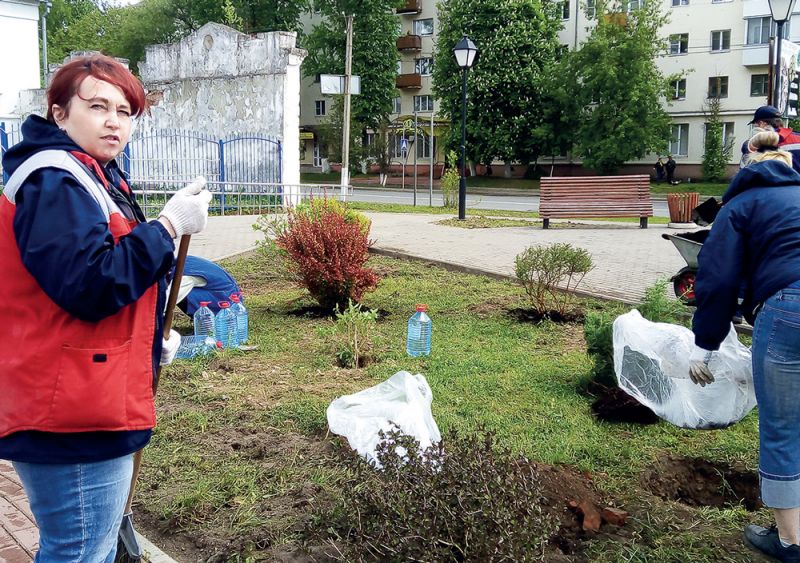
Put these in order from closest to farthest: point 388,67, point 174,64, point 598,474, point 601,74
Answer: point 598,474, point 174,64, point 601,74, point 388,67

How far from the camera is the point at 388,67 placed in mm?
50594

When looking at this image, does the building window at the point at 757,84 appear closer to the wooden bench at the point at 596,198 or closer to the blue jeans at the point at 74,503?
the wooden bench at the point at 596,198

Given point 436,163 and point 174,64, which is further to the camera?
point 436,163

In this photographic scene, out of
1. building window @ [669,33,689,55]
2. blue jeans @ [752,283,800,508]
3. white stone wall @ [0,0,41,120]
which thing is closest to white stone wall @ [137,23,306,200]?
white stone wall @ [0,0,41,120]

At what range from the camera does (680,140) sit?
4347cm

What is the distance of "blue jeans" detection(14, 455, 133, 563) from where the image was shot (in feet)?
6.58

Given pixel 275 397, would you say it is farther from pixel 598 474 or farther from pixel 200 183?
pixel 200 183

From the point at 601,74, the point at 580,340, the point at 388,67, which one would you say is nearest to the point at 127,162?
the point at 580,340

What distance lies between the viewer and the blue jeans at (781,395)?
9.51 ft

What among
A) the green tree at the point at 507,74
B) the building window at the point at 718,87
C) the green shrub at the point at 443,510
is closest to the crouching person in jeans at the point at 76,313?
the green shrub at the point at 443,510

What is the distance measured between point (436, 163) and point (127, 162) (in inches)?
1434

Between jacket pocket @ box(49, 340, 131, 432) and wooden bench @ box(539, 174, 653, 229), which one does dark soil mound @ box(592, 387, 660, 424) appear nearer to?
jacket pocket @ box(49, 340, 131, 432)

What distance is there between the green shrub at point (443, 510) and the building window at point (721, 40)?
44.4 metres

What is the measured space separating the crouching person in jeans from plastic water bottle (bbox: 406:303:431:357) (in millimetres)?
3996
